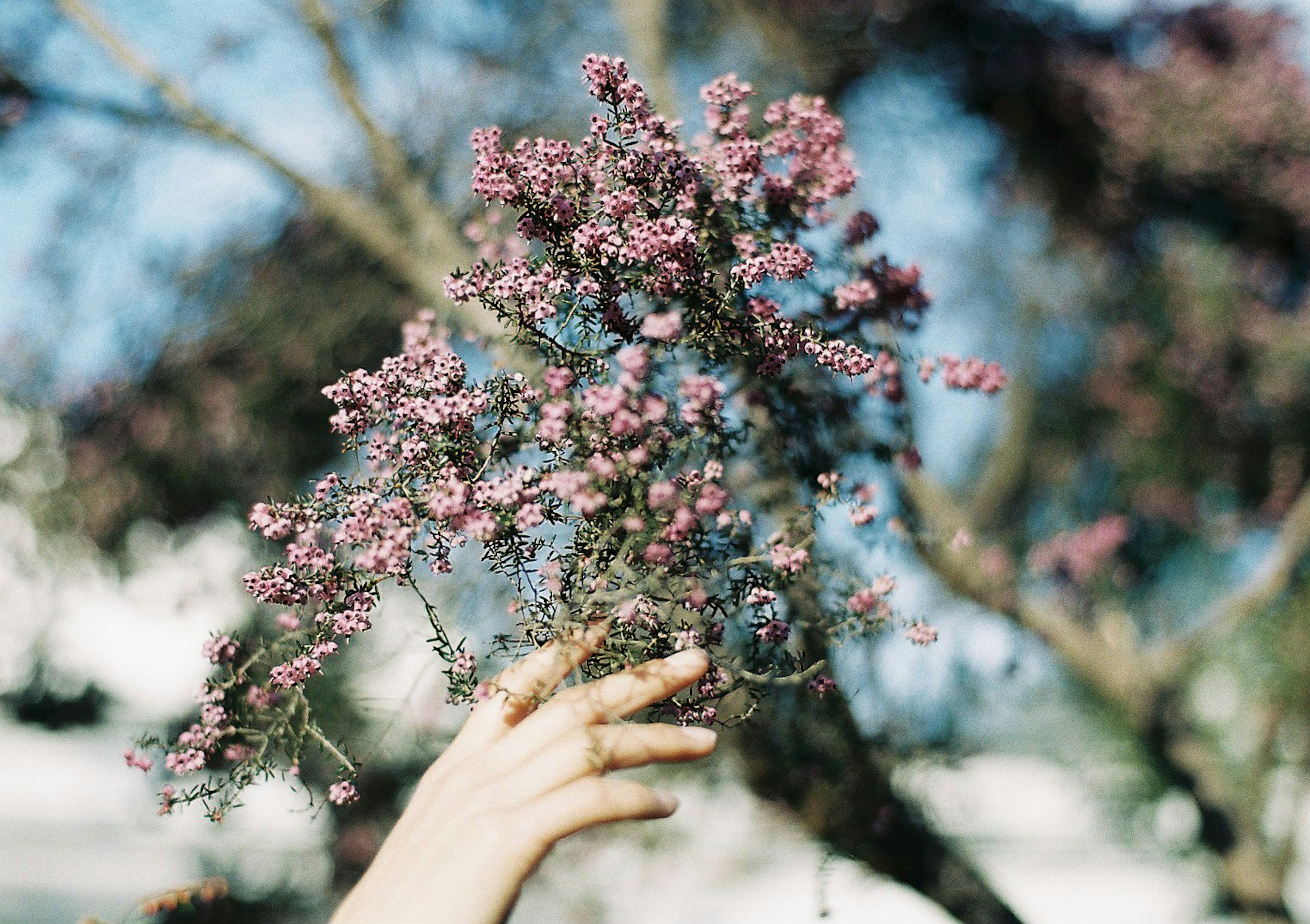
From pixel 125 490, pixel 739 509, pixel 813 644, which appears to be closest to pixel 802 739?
pixel 813 644

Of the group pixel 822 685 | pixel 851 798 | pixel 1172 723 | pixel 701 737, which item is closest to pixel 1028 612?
pixel 1172 723

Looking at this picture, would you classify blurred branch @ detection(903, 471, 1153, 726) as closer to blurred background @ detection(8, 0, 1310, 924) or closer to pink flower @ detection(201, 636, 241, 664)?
blurred background @ detection(8, 0, 1310, 924)

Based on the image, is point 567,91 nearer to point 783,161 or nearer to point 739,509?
point 783,161

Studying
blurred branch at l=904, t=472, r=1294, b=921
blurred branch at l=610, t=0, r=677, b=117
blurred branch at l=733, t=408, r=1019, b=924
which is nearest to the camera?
blurred branch at l=733, t=408, r=1019, b=924

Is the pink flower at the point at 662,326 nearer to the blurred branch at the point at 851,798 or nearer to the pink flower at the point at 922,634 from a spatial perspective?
the pink flower at the point at 922,634

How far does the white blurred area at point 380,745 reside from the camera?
2.85 meters

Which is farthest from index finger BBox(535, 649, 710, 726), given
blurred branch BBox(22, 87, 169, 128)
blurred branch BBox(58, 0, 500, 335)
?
blurred branch BBox(22, 87, 169, 128)

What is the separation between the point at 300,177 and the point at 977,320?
11.7 feet

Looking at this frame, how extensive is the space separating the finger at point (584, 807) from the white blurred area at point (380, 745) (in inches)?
10.7

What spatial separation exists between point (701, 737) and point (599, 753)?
0.16 metres

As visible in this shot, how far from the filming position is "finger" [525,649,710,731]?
1.30m

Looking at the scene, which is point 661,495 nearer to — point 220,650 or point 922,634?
point 922,634

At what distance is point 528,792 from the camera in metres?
1.29

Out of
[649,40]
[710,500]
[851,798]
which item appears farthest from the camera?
[649,40]
